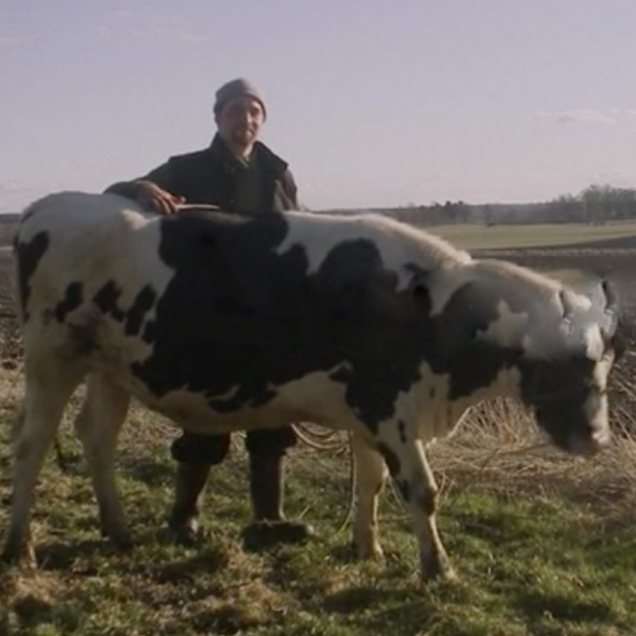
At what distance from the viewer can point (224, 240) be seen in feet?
20.7

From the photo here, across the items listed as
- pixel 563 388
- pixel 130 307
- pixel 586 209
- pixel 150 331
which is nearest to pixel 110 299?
pixel 130 307

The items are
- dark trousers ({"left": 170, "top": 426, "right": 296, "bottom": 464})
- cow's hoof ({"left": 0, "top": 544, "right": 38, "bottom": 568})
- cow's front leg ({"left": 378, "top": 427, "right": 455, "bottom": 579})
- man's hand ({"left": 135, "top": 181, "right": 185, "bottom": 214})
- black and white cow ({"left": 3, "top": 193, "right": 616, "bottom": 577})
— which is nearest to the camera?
black and white cow ({"left": 3, "top": 193, "right": 616, "bottom": 577})

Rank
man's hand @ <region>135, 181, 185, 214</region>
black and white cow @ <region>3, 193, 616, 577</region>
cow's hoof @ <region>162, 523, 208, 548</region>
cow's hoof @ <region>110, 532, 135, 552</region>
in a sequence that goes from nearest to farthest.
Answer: black and white cow @ <region>3, 193, 616, 577</region>
man's hand @ <region>135, 181, 185, 214</region>
cow's hoof @ <region>110, 532, 135, 552</region>
cow's hoof @ <region>162, 523, 208, 548</region>

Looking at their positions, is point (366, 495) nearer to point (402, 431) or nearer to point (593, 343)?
point (402, 431)

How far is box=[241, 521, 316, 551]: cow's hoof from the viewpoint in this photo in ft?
22.5

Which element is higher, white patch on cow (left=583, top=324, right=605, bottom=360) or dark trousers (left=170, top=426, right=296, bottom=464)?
white patch on cow (left=583, top=324, right=605, bottom=360)

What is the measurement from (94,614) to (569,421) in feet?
7.61

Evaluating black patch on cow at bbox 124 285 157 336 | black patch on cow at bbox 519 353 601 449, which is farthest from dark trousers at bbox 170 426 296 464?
black patch on cow at bbox 519 353 601 449

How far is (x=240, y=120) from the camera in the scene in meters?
7.06

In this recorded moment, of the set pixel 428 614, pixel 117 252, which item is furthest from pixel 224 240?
pixel 428 614

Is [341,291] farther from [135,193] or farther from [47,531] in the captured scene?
[47,531]

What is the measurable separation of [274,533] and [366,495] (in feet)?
1.82

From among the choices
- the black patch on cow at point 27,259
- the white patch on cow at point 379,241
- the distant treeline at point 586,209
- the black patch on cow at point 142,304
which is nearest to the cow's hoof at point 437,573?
the white patch on cow at point 379,241

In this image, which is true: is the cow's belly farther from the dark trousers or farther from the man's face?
the man's face
